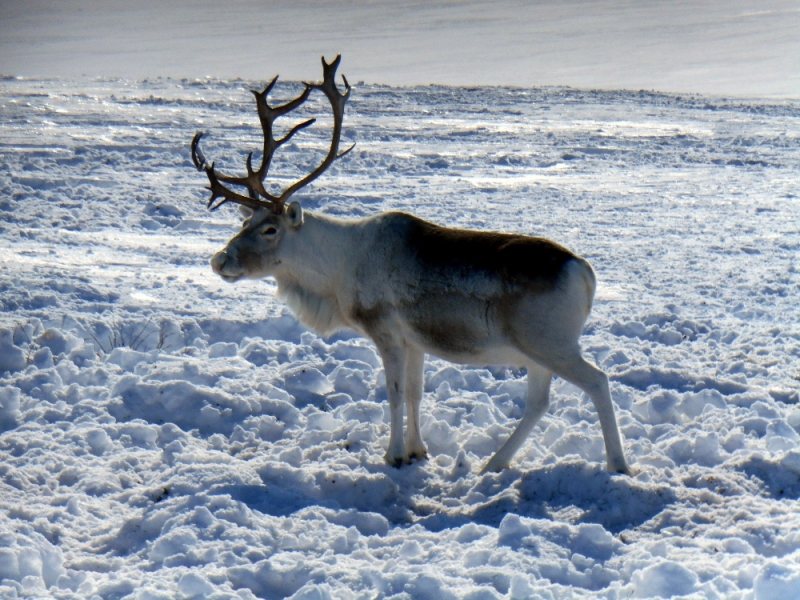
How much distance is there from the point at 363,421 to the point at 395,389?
663 millimetres

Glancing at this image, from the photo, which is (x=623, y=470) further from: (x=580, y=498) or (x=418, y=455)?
(x=418, y=455)

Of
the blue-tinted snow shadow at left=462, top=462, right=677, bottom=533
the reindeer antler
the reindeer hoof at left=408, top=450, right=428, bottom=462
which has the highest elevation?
the reindeer antler

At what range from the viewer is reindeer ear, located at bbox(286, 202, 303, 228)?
216 inches

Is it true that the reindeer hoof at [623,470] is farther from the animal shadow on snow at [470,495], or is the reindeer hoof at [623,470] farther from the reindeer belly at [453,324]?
the reindeer belly at [453,324]

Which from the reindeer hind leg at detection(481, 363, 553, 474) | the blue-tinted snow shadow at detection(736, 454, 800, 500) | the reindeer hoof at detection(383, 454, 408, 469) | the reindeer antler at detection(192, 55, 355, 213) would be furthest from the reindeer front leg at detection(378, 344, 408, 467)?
the blue-tinted snow shadow at detection(736, 454, 800, 500)

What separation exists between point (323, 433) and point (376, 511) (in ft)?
3.10

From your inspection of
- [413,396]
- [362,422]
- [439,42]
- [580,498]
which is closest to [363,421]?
[362,422]

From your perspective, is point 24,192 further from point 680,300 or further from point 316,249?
point 680,300

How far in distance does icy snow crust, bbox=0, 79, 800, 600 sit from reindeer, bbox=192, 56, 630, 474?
1.48 feet

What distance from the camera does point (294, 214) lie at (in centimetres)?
553

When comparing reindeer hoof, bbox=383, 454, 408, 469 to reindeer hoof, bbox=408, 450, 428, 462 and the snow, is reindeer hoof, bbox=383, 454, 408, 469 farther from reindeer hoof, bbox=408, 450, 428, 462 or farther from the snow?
the snow

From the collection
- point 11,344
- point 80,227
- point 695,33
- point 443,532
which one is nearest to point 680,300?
point 443,532

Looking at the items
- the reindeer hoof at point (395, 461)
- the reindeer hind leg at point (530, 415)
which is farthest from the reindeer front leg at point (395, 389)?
the reindeer hind leg at point (530, 415)

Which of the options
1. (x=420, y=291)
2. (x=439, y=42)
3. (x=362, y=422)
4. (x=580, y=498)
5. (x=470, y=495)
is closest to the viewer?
(x=580, y=498)
